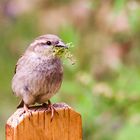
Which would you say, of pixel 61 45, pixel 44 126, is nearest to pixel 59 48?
pixel 61 45

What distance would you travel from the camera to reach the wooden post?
3443 millimetres

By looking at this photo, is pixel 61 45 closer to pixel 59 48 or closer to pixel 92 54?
pixel 59 48

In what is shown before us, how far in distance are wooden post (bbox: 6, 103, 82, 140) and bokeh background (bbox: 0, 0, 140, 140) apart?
174cm

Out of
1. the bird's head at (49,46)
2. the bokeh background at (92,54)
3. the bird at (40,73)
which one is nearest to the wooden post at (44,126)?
the bird at (40,73)

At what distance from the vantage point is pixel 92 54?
7.02m

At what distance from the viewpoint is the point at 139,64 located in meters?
6.69

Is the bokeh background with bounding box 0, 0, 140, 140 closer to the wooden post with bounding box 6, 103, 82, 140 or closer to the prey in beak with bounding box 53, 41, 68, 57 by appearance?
the prey in beak with bounding box 53, 41, 68, 57

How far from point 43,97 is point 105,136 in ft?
7.96

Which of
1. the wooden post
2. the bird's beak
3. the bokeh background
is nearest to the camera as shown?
the wooden post

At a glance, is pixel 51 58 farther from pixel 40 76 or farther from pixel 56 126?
pixel 56 126

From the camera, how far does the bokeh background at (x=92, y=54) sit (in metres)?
5.96

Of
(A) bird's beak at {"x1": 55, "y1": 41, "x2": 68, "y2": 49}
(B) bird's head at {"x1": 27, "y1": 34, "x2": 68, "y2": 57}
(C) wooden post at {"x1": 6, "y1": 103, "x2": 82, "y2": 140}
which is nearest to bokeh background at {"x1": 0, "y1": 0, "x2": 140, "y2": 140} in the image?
(B) bird's head at {"x1": 27, "y1": 34, "x2": 68, "y2": 57}

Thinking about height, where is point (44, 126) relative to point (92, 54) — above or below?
below

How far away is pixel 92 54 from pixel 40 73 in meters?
3.12
